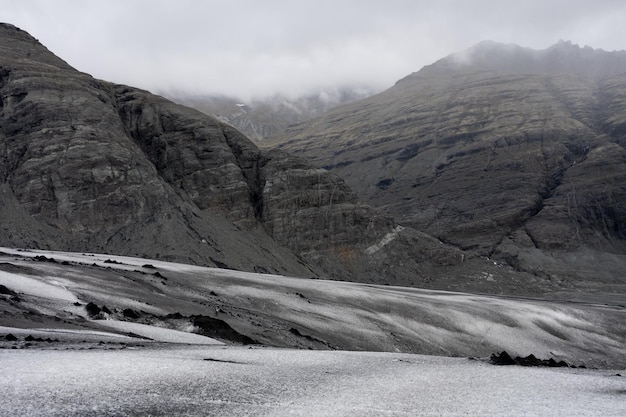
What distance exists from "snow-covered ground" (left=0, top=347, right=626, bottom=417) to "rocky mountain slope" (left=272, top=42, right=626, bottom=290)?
9721 centimetres

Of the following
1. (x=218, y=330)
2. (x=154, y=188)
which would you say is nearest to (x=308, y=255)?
(x=154, y=188)

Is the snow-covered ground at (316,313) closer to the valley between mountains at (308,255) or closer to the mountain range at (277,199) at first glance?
the valley between mountains at (308,255)

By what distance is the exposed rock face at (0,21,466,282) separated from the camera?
70.2m

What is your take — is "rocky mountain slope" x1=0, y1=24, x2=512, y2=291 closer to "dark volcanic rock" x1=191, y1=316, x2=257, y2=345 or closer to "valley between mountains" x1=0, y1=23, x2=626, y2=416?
"valley between mountains" x1=0, y1=23, x2=626, y2=416

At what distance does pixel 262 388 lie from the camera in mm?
10055

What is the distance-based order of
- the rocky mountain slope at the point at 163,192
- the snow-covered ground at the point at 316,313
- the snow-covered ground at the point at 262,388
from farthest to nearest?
1. the rocky mountain slope at the point at 163,192
2. the snow-covered ground at the point at 316,313
3. the snow-covered ground at the point at 262,388

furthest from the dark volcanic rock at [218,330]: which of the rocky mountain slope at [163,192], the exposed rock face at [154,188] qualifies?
the exposed rock face at [154,188]

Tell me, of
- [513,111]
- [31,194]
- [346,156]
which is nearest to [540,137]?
[513,111]

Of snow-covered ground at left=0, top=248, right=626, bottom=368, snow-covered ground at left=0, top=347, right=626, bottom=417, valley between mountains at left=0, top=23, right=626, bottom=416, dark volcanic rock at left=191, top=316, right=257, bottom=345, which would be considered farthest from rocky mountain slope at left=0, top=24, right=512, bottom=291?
snow-covered ground at left=0, top=347, right=626, bottom=417

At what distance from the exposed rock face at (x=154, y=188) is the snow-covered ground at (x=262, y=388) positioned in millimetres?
54639

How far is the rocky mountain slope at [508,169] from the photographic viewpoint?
119 metres

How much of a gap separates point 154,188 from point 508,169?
9634 cm

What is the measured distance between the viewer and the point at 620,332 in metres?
46.6

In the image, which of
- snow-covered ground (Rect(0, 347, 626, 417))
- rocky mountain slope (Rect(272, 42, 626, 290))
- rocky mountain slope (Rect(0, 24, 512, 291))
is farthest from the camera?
rocky mountain slope (Rect(272, 42, 626, 290))
